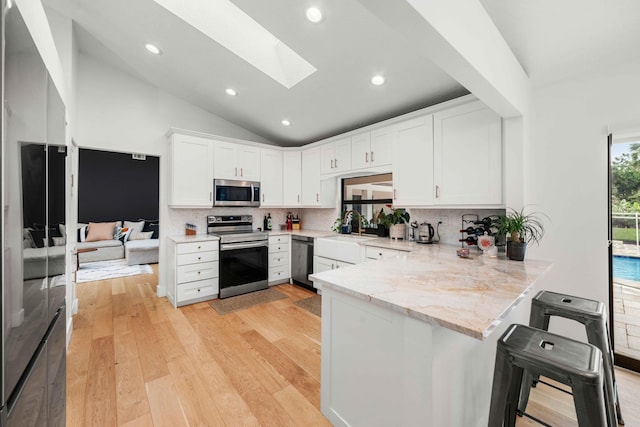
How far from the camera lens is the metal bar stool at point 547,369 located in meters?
0.93

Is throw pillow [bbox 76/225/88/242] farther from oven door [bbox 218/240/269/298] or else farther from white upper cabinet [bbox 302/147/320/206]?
white upper cabinet [bbox 302/147/320/206]

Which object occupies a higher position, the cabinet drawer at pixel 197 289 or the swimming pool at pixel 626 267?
the swimming pool at pixel 626 267

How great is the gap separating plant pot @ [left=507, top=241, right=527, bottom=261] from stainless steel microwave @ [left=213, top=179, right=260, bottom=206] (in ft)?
11.1

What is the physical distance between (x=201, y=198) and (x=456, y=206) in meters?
3.30

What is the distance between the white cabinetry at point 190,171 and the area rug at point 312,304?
6.34 feet

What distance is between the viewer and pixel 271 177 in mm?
4449

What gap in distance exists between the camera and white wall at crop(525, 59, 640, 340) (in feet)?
6.63

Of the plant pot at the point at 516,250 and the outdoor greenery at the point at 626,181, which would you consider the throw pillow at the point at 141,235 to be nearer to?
the plant pot at the point at 516,250

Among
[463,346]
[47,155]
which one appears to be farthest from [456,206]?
[47,155]

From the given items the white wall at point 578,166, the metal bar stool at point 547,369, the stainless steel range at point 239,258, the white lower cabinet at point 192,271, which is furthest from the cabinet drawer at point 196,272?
the white wall at point 578,166

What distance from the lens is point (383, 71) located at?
265 centimetres

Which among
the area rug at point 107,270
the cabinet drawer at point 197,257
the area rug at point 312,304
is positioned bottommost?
the area rug at point 312,304

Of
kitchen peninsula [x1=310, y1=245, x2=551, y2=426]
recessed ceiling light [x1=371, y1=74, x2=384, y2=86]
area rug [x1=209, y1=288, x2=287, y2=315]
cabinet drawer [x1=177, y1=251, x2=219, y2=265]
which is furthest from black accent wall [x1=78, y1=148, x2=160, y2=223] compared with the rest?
kitchen peninsula [x1=310, y1=245, x2=551, y2=426]

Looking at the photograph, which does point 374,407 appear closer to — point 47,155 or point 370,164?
point 47,155
